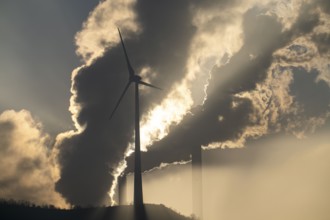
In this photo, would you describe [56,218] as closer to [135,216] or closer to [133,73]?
[135,216]

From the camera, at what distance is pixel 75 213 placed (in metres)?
109

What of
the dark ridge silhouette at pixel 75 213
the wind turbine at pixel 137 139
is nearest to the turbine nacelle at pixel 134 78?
the wind turbine at pixel 137 139

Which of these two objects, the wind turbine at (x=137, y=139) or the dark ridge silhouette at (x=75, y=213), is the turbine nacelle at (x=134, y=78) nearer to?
the wind turbine at (x=137, y=139)

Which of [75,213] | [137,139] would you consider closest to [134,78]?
[137,139]

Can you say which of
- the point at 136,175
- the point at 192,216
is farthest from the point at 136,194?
the point at 192,216

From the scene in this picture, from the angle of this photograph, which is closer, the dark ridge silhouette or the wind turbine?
the dark ridge silhouette

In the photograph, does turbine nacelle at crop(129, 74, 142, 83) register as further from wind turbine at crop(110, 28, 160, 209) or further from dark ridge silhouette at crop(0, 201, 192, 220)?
dark ridge silhouette at crop(0, 201, 192, 220)

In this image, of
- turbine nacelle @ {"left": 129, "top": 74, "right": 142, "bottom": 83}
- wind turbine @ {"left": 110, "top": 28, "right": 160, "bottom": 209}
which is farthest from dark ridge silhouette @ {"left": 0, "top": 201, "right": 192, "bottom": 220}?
turbine nacelle @ {"left": 129, "top": 74, "right": 142, "bottom": 83}

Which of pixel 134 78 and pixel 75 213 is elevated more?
pixel 134 78

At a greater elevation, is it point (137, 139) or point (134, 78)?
point (134, 78)

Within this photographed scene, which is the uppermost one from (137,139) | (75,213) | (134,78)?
(134,78)

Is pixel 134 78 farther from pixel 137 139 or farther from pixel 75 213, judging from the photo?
pixel 75 213

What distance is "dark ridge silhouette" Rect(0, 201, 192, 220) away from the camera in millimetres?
99012

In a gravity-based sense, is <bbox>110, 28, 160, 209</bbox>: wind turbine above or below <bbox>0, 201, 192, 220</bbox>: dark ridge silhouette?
above
